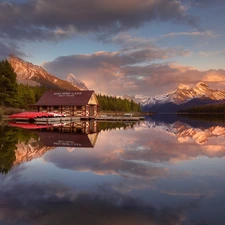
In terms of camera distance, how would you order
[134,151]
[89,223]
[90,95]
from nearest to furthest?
[89,223], [134,151], [90,95]

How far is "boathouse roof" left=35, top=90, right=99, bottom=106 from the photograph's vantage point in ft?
206

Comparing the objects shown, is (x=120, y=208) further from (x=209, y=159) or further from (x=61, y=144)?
(x=61, y=144)

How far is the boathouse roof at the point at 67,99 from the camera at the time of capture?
206ft

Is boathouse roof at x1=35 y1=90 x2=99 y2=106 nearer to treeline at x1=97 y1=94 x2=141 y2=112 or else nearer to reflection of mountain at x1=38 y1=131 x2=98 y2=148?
reflection of mountain at x1=38 y1=131 x2=98 y2=148

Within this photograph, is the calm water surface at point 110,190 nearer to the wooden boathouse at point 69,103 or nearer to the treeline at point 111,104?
the wooden boathouse at point 69,103

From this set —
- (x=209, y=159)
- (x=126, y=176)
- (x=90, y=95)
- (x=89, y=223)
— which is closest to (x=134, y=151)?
(x=209, y=159)

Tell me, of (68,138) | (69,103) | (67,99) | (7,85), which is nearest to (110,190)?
(68,138)

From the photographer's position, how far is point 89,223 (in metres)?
5.55

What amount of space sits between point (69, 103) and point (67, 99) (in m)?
1.99

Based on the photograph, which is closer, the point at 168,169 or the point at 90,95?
the point at 168,169

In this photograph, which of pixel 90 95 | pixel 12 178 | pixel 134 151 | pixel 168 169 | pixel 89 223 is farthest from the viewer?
pixel 90 95

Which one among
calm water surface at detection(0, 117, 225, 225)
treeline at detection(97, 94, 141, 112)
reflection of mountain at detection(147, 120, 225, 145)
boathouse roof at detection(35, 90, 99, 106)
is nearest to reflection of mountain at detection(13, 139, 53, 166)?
calm water surface at detection(0, 117, 225, 225)

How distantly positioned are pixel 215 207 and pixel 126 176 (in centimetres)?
362

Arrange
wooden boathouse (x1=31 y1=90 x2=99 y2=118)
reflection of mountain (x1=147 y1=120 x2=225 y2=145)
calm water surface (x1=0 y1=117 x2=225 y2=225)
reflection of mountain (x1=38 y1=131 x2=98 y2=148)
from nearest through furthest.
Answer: calm water surface (x1=0 y1=117 x2=225 y2=225) → reflection of mountain (x1=38 y1=131 x2=98 y2=148) → reflection of mountain (x1=147 y1=120 x2=225 y2=145) → wooden boathouse (x1=31 y1=90 x2=99 y2=118)
